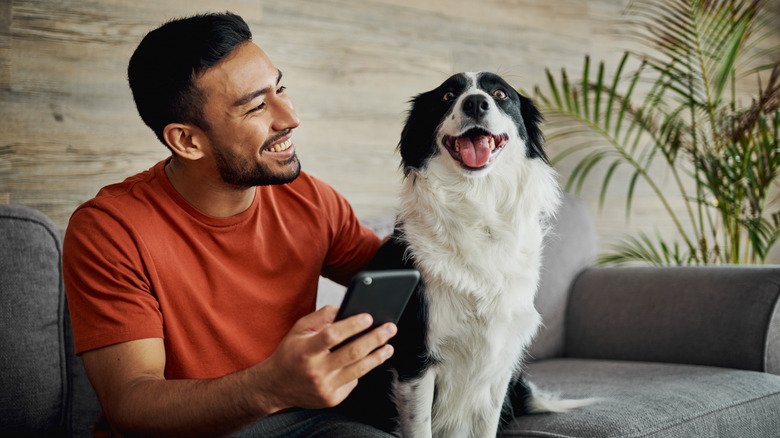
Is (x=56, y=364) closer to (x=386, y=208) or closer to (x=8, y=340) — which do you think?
(x=8, y=340)

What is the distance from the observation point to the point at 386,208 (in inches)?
101

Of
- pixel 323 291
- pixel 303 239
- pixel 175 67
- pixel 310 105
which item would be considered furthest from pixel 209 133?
pixel 310 105

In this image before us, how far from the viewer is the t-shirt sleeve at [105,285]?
3.67 ft

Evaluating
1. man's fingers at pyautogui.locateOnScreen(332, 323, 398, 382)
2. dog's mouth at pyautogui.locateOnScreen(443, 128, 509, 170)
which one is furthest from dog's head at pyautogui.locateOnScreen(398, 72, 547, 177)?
man's fingers at pyautogui.locateOnScreen(332, 323, 398, 382)

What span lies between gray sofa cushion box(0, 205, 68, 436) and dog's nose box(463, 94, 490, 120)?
105 centimetres

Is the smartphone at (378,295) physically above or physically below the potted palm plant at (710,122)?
below

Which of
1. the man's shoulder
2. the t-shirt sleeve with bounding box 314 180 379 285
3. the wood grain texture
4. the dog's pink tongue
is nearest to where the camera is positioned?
the man's shoulder

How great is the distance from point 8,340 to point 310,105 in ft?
4.39

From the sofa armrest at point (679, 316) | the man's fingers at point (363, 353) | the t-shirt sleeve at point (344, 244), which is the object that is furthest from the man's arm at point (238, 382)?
the sofa armrest at point (679, 316)

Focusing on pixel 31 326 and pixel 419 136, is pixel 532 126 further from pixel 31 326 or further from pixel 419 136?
pixel 31 326

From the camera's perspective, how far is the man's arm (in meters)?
0.84

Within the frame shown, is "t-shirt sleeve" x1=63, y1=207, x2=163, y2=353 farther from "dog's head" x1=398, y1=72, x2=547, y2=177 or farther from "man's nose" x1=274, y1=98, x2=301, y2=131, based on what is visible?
"dog's head" x1=398, y1=72, x2=547, y2=177

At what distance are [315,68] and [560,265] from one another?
1.22 m

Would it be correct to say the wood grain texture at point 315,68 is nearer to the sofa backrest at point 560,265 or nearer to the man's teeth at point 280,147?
the sofa backrest at point 560,265
